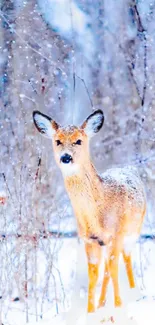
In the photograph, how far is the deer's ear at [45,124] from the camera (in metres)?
4.15

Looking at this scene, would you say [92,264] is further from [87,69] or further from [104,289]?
[87,69]

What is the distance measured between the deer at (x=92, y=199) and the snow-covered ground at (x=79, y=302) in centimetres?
15

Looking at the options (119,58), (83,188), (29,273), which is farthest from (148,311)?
(119,58)

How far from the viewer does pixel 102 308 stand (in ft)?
14.0

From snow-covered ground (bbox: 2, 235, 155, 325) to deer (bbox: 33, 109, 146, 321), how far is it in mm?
155

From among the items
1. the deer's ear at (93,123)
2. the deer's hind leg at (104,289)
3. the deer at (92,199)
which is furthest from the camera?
the deer's hind leg at (104,289)

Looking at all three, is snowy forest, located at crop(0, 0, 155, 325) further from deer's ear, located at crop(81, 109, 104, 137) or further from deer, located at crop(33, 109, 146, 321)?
deer's ear, located at crop(81, 109, 104, 137)

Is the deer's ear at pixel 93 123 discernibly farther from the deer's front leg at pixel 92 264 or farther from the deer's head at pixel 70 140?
the deer's front leg at pixel 92 264

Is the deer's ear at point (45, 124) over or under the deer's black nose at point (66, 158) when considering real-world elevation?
over

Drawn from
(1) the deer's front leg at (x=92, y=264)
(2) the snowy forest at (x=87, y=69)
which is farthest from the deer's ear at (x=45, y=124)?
(2) the snowy forest at (x=87, y=69)

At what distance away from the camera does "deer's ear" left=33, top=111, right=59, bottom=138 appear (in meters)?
4.15

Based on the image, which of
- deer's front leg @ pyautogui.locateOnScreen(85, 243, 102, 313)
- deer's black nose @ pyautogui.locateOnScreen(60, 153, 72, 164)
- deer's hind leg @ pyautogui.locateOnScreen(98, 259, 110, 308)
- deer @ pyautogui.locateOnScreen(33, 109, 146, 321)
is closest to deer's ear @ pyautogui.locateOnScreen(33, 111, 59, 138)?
deer @ pyautogui.locateOnScreen(33, 109, 146, 321)

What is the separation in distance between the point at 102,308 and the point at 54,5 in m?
6.95

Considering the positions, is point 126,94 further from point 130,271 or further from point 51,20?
point 130,271
